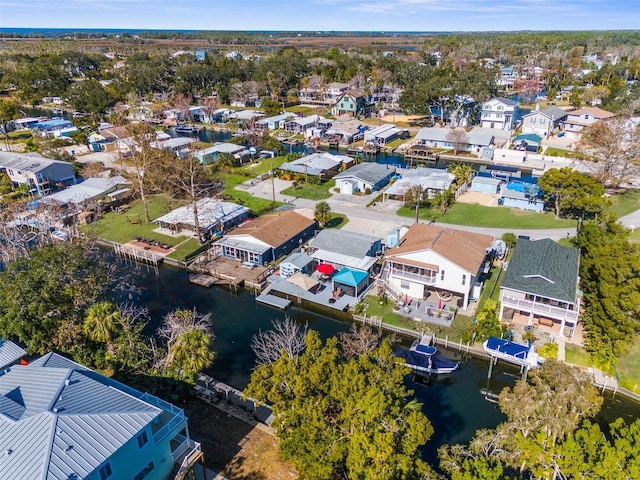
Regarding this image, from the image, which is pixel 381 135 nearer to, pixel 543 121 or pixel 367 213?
pixel 543 121

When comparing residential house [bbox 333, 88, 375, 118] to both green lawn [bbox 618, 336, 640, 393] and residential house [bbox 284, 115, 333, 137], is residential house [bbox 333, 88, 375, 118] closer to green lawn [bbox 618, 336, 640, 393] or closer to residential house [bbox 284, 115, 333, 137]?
residential house [bbox 284, 115, 333, 137]

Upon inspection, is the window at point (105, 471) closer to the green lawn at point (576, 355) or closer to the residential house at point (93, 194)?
the green lawn at point (576, 355)

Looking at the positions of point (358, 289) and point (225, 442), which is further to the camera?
point (358, 289)

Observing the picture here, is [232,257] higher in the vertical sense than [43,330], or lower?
lower

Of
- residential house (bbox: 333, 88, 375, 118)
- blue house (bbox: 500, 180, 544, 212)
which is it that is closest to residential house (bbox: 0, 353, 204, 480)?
blue house (bbox: 500, 180, 544, 212)

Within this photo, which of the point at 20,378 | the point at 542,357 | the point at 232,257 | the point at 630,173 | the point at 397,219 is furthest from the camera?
the point at 630,173

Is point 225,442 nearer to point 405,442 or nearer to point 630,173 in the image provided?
point 405,442

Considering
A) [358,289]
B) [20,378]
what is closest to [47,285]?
[20,378]
